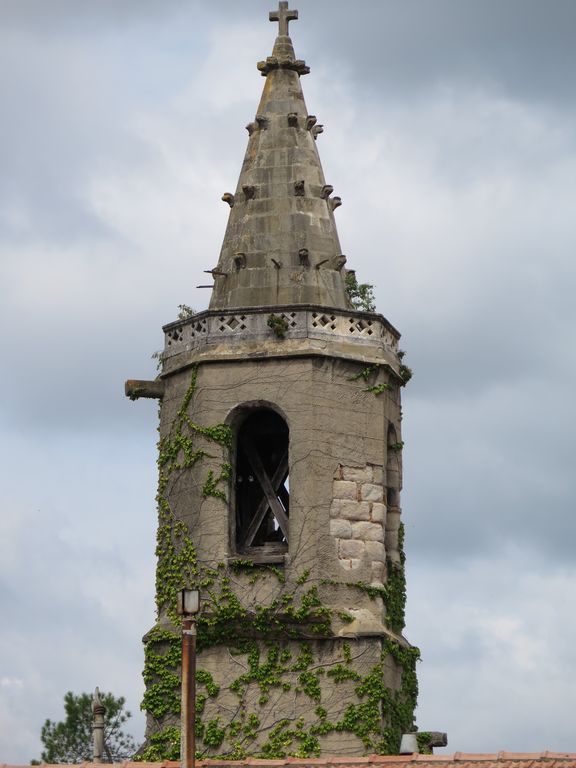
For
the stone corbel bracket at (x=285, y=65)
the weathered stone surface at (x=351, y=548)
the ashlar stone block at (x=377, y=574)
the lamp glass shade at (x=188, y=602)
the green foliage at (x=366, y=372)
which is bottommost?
the lamp glass shade at (x=188, y=602)

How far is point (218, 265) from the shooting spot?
130 ft

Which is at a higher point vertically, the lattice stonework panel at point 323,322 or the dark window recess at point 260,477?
the lattice stonework panel at point 323,322

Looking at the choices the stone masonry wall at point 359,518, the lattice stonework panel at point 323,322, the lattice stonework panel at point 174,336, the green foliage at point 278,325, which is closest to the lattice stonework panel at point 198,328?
the lattice stonework panel at point 174,336

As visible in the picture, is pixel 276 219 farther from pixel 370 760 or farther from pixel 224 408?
pixel 370 760

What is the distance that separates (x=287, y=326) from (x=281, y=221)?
2026 millimetres

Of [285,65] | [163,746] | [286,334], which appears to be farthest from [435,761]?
[285,65]

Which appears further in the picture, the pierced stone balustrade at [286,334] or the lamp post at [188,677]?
the pierced stone balustrade at [286,334]

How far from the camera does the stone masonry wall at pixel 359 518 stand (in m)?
37.5

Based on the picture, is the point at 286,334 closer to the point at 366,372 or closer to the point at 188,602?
the point at 366,372

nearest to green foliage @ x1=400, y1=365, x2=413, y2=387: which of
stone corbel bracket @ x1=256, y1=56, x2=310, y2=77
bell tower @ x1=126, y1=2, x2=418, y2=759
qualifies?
bell tower @ x1=126, y1=2, x2=418, y2=759

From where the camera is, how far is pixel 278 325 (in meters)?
38.1

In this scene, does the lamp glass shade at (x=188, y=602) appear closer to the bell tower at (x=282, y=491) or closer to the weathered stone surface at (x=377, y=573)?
the bell tower at (x=282, y=491)

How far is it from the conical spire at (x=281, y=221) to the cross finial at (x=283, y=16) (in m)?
0.71

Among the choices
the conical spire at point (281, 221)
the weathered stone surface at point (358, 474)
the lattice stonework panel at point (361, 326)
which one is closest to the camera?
the weathered stone surface at point (358, 474)
